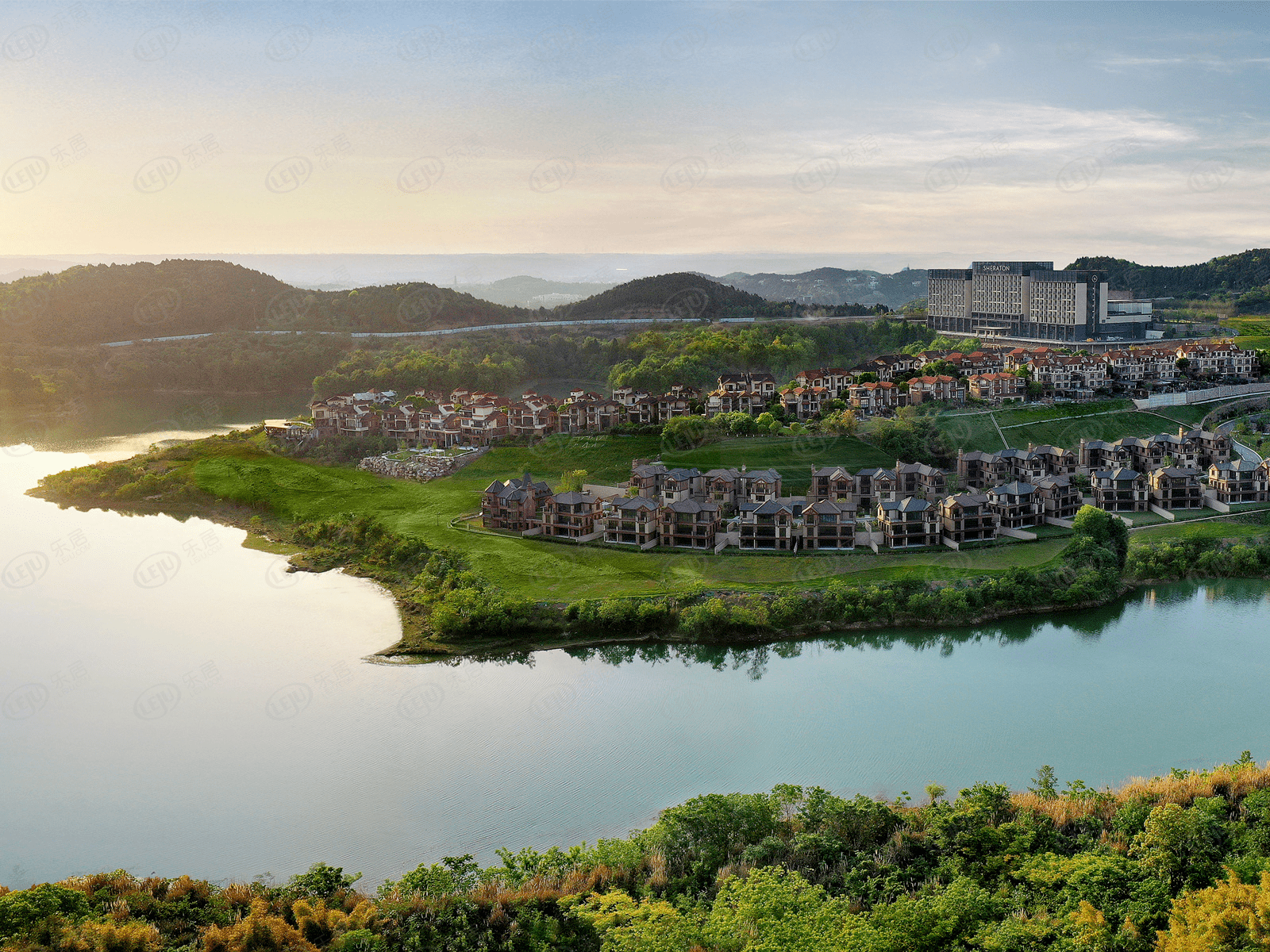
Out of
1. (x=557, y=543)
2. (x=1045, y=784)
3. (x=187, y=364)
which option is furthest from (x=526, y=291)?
(x=1045, y=784)

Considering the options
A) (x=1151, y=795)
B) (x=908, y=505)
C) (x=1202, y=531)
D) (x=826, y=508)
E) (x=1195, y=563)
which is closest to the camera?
(x=1151, y=795)

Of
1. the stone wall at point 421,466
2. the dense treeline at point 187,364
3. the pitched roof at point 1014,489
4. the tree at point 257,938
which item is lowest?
the tree at point 257,938

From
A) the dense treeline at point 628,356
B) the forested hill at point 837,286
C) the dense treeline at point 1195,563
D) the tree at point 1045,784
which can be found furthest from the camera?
the forested hill at point 837,286

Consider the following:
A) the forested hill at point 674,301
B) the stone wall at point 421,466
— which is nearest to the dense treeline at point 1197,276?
the forested hill at point 674,301

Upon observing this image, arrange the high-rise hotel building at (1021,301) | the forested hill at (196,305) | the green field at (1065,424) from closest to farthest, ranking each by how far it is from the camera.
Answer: the green field at (1065,424), the high-rise hotel building at (1021,301), the forested hill at (196,305)

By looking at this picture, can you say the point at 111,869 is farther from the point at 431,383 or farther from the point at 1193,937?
the point at 431,383

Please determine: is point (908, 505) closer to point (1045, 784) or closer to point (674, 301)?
point (1045, 784)

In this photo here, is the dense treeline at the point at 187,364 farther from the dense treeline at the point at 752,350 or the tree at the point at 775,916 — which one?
the tree at the point at 775,916
